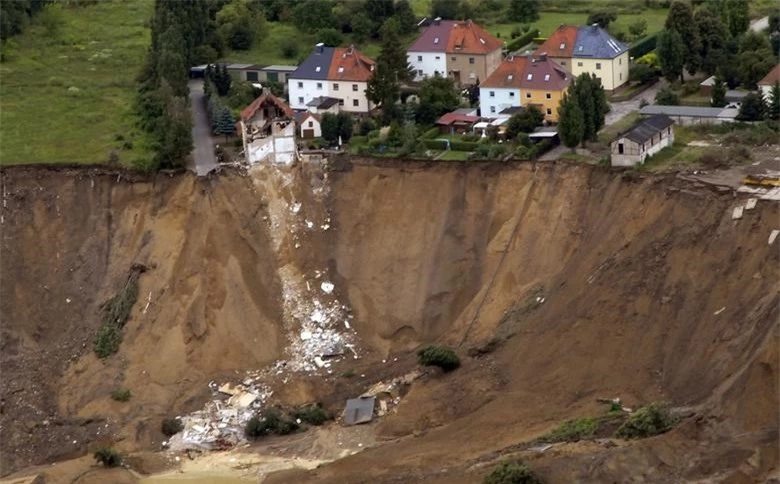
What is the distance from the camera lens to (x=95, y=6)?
3789 inches

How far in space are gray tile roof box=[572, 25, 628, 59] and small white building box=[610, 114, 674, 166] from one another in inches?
427

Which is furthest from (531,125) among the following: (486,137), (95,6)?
(95,6)

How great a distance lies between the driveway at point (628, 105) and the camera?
7194cm

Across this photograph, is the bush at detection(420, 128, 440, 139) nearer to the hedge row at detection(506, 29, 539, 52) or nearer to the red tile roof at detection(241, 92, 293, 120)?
the red tile roof at detection(241, 92, 293, 120)

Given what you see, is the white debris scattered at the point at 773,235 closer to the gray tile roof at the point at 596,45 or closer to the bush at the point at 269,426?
the bush at the point at 269,426

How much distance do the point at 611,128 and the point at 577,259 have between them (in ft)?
28.7

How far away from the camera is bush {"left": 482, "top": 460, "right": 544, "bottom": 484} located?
162 ft

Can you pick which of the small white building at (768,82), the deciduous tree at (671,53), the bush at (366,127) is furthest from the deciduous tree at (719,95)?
the bush at (366,127)

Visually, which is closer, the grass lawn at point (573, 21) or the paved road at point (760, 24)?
the paved road at point (760, 24)

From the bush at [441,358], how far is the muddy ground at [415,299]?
391 millimetres

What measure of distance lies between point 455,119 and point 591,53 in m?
7.78

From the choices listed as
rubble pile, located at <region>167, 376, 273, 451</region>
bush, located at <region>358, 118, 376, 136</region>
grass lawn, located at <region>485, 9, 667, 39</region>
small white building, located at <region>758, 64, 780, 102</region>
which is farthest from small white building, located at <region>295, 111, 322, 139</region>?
small white building, located at <region>758, 64, 780, 102</region>

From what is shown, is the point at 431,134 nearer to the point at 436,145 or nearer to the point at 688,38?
the point at 436,145

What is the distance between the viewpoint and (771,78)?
71750mm
